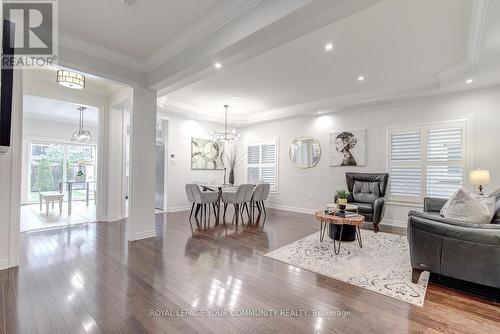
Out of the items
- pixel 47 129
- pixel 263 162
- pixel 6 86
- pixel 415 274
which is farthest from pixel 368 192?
pixel 47 129

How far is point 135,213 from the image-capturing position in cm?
383

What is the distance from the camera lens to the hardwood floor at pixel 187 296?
1.80 m

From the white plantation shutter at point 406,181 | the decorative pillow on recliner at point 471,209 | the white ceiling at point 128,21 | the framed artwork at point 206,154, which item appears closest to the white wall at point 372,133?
the white plantation shutter at point 406,181

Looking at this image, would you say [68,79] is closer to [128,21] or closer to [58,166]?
[128,21]

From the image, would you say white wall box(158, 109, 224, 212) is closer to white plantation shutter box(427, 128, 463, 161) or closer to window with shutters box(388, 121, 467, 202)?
window with shutters box(388, 121, 467, 202)

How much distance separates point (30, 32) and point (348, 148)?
6101 millimetres

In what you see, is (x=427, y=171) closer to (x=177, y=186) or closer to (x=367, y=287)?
(x=367, y=287)

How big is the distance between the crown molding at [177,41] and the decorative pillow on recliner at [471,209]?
3.30 meters

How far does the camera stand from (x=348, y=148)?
19.0ft

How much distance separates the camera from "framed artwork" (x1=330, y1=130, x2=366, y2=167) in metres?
5.59

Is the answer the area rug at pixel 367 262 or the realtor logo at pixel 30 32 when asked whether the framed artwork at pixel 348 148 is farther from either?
the realtor logo at pixel 30 32

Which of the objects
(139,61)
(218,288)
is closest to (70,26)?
(139,61)

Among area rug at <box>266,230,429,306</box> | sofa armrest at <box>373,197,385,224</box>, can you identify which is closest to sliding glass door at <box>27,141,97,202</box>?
area rug at <box>266,230,429,306</box>

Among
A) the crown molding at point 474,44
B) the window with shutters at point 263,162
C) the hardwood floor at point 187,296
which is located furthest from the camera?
the window with shutters at point 263,162
